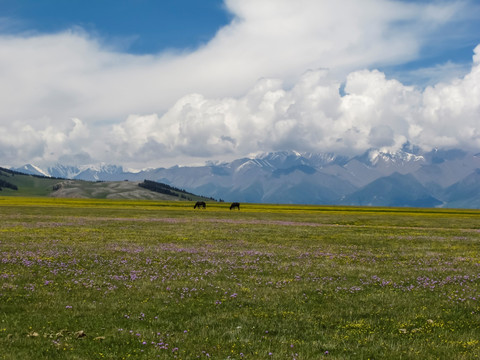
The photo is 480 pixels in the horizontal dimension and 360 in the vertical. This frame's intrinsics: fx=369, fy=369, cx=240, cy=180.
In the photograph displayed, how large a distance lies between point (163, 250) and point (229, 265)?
810cm

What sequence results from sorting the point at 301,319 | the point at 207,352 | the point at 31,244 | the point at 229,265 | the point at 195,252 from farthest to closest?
the point at 31,244 → the point at 195,252 → the point at 229,265 → the point at 301,319 → the point at 207,352

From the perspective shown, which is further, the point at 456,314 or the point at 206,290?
the point at 206,290

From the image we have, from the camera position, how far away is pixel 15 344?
11258mm

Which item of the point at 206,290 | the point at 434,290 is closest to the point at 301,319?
the point at 206,290

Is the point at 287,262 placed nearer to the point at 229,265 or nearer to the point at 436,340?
the point at 229,265

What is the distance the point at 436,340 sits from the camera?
1195 centimetres

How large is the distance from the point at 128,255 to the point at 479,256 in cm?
2823

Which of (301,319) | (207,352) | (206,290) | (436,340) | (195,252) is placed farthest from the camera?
(195,252)

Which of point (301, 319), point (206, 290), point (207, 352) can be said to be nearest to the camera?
point (207, 352)

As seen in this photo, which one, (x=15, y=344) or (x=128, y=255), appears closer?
(x=15, y=344)

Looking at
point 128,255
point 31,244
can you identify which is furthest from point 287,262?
point 31,244

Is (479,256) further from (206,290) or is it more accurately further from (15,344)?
(15,344)

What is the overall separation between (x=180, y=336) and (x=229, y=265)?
12.7 metres

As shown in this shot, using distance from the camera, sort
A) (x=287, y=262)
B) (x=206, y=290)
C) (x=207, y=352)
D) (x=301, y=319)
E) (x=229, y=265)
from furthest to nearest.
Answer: (x=287, y=262)
(x=229, y=265)
(x=206, y=290)
(x=301, y=319)
(x=207, y=352)
